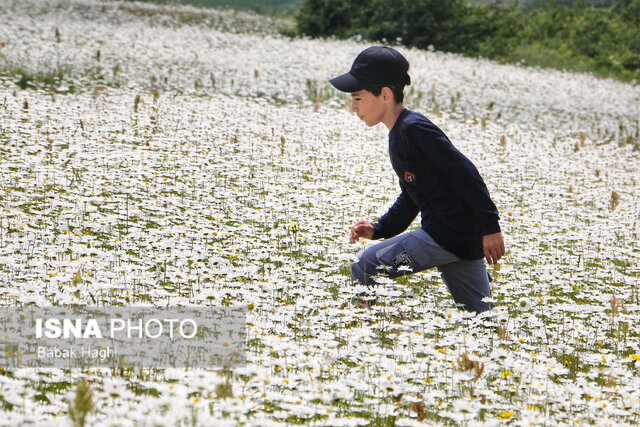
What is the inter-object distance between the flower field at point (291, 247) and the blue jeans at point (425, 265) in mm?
198

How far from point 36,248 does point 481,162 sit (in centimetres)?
771

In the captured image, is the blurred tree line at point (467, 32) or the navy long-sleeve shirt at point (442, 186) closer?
the navy long-sleeve shirt at point (442, 186)

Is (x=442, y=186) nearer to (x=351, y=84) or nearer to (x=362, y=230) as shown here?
(x=362, y=230)

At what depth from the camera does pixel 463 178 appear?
552 centimetres

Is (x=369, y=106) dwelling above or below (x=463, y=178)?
above

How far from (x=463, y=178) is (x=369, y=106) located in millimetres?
910

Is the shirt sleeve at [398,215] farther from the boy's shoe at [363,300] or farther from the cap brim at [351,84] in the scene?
the cap brim at [351,84]

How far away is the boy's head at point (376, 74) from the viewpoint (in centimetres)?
577

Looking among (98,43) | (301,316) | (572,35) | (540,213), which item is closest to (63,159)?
(301,316)

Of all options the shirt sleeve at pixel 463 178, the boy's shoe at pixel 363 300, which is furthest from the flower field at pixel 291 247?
the shirt sleeve at pixel 463 178

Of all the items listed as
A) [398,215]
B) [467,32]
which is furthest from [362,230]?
[467,32]

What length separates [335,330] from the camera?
5.72 metres

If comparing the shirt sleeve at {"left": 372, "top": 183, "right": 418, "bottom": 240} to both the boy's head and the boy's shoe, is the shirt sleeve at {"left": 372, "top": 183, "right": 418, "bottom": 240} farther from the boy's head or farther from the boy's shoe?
the boy's head

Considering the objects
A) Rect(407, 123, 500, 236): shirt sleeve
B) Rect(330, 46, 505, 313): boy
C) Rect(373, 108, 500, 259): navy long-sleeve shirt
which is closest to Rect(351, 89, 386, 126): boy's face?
Rect(330, 46, 505, 313): boy
